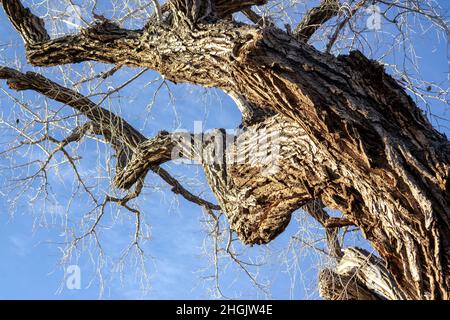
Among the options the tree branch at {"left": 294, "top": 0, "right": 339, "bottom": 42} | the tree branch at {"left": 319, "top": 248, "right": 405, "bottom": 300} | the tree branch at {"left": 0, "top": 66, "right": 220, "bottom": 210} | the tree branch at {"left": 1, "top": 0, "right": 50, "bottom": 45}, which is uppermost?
the tree branch at {"left": 294, "top": 0, "right": 339, "bottom": 42}

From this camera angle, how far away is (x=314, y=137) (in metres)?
2.65

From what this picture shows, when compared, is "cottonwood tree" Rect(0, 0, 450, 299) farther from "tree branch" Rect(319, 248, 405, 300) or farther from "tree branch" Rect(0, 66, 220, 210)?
"tree branch" Rect(0, 66, 220, 210)

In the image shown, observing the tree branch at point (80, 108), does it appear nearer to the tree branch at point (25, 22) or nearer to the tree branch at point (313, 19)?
the tree branch at point (25, 22)

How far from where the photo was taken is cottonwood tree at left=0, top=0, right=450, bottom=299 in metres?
2.49

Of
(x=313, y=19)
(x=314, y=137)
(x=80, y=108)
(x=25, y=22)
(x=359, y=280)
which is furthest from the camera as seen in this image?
(x=313, y=19)

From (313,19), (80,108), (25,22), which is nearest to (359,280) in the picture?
(313,19)

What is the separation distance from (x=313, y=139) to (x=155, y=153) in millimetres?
1851

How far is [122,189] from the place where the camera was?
15.7 ft

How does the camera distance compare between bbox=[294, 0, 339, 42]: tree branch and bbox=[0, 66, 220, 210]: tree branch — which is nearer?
bbox=[0, 66, 220, 210]: tree branch

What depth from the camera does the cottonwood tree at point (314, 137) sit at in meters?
2.49

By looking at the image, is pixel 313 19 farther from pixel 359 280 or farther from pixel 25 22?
pixel 359 280

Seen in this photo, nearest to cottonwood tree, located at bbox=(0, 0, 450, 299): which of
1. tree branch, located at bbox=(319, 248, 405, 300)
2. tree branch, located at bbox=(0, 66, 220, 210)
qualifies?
tree branch, located at bbox=(319, 248, 405, 300)
